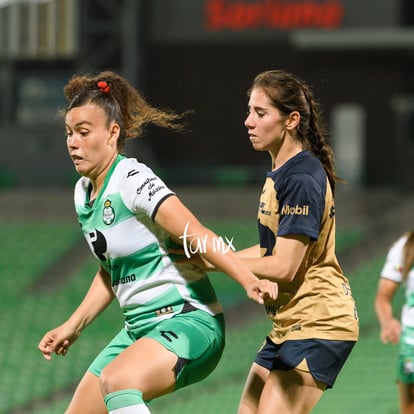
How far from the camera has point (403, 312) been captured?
579 centimetres

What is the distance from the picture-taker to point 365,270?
15578 mm

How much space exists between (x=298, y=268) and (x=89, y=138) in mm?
907

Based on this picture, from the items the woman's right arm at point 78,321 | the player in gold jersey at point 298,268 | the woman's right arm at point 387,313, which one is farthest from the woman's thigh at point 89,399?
the woman's right arm at point 387,313

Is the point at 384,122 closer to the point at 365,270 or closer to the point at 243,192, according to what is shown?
the point at 243,192

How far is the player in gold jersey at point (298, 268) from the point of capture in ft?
13.1

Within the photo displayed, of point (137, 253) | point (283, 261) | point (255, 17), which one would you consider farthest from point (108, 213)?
point (255, 17)

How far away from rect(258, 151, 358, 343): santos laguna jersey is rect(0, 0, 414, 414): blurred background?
34.4ft

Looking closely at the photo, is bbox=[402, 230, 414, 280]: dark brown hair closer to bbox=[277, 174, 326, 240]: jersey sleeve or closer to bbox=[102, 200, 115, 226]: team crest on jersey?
bbox=[277, 174, 326, 240]: jersey sleeve

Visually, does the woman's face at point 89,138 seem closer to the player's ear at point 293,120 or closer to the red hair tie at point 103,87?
the red hair tie at point 103,87

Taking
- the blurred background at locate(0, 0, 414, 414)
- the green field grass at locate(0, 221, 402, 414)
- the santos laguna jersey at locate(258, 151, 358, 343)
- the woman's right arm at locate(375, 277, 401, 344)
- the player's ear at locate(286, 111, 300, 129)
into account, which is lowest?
the green field grass at locate(0, 221, 402, 414)

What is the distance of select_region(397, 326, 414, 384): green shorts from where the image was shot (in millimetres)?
5594

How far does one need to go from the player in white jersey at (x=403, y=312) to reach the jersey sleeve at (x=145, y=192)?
221 cm

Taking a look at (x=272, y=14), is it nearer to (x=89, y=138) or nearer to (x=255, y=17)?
(x=255, y=17)

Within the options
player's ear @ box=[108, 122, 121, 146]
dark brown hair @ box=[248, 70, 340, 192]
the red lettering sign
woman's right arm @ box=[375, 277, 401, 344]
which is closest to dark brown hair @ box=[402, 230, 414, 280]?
woman's right arm @ box=[375, 277, 401, 344]
